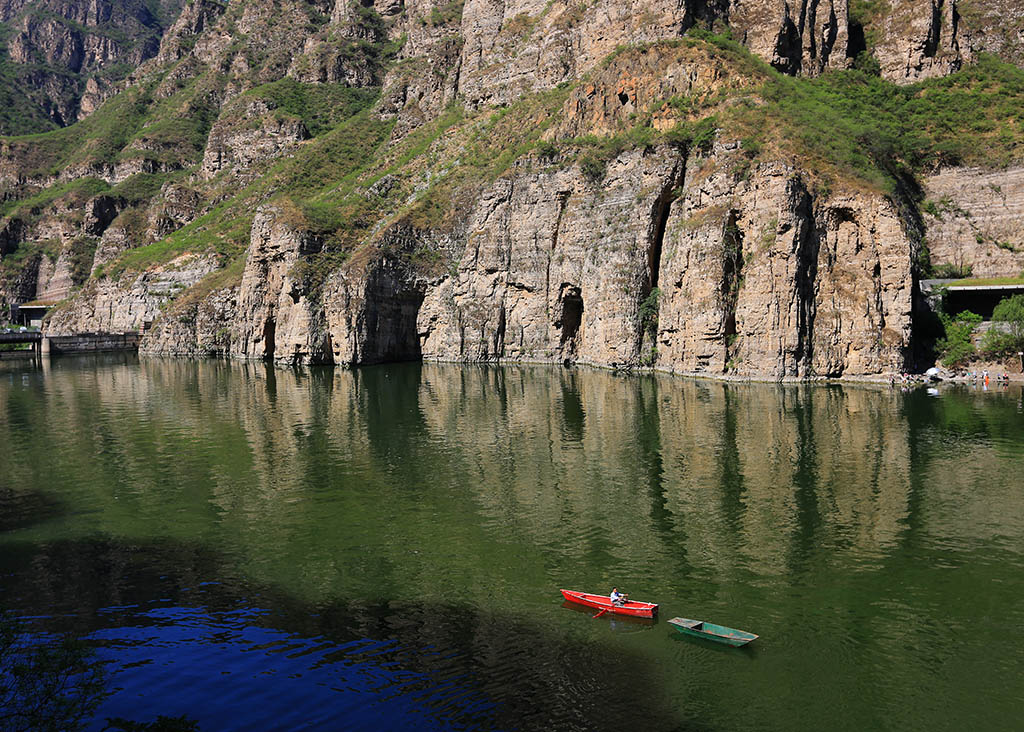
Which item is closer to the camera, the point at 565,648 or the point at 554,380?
the point at 565,648

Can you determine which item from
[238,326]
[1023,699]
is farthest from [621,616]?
[238,326]

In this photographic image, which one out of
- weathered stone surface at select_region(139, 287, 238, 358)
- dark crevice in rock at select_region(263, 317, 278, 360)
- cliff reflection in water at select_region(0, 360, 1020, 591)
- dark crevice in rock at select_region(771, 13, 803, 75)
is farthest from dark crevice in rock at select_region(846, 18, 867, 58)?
weathered stone surface at select_region(139, 287, 238, 358)

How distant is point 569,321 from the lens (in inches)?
3762

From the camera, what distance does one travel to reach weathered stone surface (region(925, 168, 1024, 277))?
75.9 m

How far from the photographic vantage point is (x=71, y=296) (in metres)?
172

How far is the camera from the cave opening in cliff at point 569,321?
94688mm

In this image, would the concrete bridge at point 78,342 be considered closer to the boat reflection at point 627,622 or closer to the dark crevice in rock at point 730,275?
the dark crevice in rock at point 730,275

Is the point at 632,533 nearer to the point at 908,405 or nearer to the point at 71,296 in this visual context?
the point at 908,405

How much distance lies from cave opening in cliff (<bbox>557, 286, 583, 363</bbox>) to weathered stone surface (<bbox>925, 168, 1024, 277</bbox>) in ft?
129

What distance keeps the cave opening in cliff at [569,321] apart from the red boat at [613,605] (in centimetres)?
7246

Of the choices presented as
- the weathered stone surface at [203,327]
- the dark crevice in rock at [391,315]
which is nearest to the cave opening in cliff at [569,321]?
the dark crevice in rock at [391,315]

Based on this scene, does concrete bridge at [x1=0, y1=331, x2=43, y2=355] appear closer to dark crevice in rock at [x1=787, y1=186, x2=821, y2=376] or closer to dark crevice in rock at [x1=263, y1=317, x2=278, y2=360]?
dark crevice in rock at [x1=263, y1=317, x2=278, y2=360]

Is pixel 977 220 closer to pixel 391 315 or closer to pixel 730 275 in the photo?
pixel 730 275

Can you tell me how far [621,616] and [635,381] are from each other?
54282 millimetres
